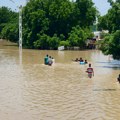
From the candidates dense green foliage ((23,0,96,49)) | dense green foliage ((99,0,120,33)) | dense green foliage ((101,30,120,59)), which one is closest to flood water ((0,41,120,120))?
dense green foliage ((101,30,120,59))

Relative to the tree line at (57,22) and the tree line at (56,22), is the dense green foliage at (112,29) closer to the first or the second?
the tree line at (57,22)

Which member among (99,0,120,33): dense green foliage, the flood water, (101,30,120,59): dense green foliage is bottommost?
the flood water

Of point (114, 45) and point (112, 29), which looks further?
point (112, 29)

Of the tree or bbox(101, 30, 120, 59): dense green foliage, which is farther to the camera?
the tree

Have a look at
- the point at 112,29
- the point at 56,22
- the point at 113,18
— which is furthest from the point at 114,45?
the point at 56,22

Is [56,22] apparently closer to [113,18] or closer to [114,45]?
[113,18]

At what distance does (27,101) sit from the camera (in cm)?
1577

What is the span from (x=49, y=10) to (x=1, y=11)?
4798 centimetres

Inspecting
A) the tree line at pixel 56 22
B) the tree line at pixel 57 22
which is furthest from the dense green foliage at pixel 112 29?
the tree line at pixel 56 22

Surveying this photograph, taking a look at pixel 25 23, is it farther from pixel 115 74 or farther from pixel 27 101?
pixel 27 101

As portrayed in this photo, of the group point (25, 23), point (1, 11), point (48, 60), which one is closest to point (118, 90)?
point (48, 60)

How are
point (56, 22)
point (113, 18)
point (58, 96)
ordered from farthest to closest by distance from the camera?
point (56, 22), point (113, 18), point (58, 96)

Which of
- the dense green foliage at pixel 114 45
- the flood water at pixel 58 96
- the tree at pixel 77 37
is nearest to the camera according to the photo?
the flood water at pixel 58 96

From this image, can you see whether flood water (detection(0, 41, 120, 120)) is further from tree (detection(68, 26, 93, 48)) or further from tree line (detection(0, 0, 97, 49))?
tree line (detection(0, 0, 97, 49))
